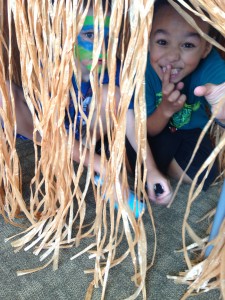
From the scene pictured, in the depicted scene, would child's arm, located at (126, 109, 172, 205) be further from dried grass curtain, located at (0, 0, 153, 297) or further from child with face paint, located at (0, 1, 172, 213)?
dried grass curtain, located at (0, 0, 153, 297)

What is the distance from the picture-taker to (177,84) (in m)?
1.01

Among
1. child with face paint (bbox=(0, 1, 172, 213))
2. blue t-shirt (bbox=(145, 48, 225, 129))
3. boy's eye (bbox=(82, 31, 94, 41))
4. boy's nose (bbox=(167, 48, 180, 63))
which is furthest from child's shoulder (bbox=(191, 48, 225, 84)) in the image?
boy's eye (bbox=(82, 31, 94, 41))

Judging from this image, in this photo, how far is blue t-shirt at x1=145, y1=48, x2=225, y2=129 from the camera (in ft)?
3.29

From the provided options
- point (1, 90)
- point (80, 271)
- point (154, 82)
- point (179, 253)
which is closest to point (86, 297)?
point (80, 271)

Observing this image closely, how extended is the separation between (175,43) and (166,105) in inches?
7.2

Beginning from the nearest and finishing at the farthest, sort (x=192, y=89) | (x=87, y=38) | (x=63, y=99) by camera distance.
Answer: (x=63, y=99) → (x=87, y=38) → (x=192, y=89)

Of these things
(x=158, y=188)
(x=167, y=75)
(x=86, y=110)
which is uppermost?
(x=167, y=75)

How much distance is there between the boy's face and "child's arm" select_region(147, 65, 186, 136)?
3cm

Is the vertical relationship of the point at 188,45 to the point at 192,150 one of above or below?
above

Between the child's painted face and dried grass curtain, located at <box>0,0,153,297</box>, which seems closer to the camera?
dried grass curtain, located at <box>0,0,153,297</box>

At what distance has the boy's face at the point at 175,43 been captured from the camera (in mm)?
915

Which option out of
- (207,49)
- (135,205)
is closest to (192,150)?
(207,49)

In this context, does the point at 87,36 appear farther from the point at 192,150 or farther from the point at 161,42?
the point at 192,150

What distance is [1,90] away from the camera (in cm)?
69
